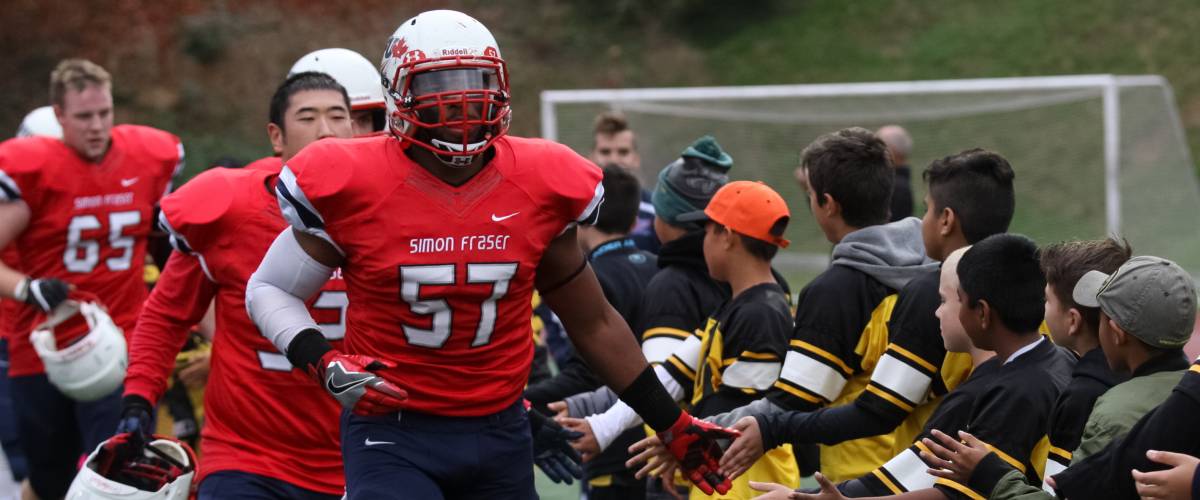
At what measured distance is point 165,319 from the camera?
4.41 m

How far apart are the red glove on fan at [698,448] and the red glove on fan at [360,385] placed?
32.0 inches

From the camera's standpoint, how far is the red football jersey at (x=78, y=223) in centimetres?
652

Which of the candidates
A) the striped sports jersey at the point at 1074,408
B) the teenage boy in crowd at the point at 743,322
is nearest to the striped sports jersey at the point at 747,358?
the teenage boy in crowd at the point at 743,322

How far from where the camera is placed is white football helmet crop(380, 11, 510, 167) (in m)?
3.34

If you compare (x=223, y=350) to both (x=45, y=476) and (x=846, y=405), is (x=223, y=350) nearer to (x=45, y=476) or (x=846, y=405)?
(x=846, y=405)

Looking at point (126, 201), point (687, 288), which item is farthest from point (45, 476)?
point (687, 288)

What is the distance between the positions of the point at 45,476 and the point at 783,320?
388cm

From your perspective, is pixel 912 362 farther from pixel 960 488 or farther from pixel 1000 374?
pixel 960 488

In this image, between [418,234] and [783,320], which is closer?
[418,234]

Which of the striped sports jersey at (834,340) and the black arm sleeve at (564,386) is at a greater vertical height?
the striped sports jersey at (834,340)

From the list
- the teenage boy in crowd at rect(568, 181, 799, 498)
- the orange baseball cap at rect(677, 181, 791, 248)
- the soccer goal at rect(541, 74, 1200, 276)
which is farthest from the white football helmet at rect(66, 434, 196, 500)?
the soccer goal at rect(541, 74, 1200, 276)

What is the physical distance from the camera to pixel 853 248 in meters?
4.31

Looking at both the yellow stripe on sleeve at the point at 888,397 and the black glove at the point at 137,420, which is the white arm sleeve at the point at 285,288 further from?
the yellow stripe on sleeve at the point at 888,397

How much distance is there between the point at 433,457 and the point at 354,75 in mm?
1952
